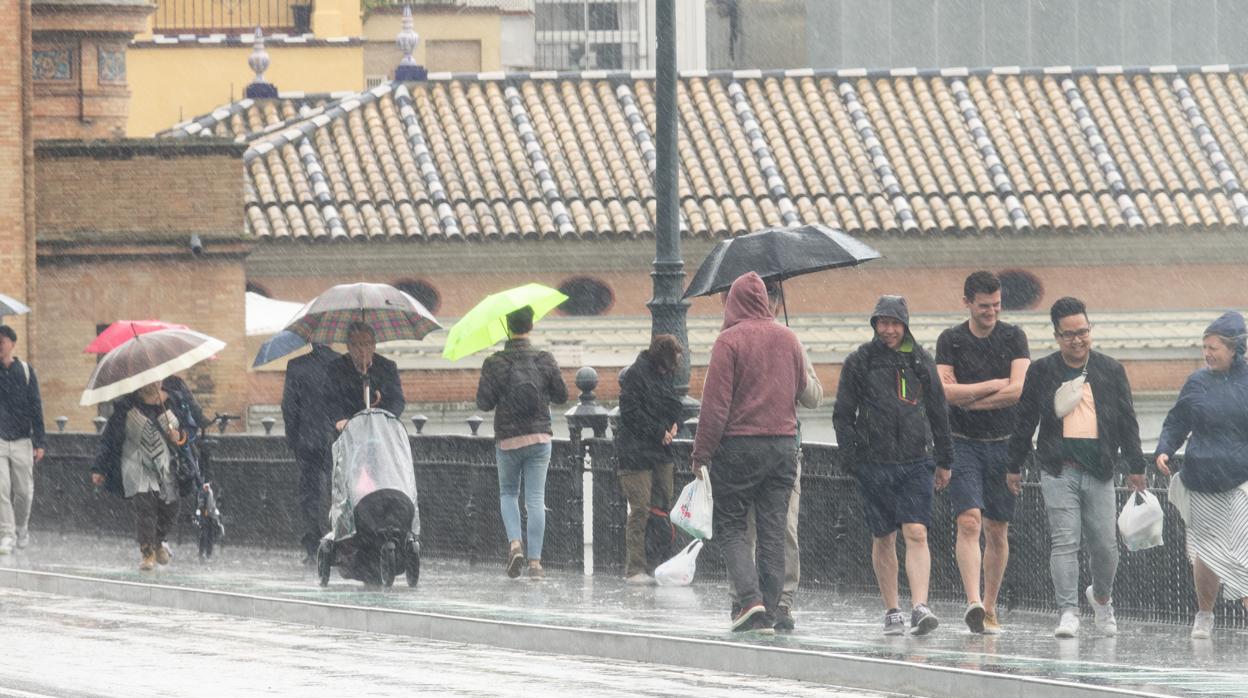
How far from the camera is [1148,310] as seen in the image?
33.9 metres

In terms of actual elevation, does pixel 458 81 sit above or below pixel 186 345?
above

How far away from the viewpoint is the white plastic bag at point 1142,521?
546 inches

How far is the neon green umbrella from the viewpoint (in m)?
18.1

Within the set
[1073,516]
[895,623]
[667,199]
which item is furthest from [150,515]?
[1073,516]

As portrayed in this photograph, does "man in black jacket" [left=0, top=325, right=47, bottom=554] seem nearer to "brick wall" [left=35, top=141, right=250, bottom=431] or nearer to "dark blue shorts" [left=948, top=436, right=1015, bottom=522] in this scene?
"brick wall" [left=35, top=141, right=250, bottom=431]

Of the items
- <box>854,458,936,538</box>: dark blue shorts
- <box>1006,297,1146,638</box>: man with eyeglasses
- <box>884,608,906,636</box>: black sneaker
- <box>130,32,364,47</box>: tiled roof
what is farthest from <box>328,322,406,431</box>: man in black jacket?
<box>130,32,364,47</box>: tiled roof

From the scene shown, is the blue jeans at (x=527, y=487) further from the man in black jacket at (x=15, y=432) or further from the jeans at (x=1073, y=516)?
the jeans at (x=1073, y=516)

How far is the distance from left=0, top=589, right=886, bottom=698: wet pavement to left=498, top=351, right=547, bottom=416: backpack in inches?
109

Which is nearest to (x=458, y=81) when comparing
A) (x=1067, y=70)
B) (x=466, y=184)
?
(x=466, y=184)

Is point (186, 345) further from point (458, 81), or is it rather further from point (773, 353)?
point (458, 81)

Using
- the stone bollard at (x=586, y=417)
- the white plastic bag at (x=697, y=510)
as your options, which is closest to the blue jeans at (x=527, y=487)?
the stone bollard at (x=586, y=417)

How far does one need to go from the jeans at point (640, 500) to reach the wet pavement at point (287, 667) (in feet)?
10.3

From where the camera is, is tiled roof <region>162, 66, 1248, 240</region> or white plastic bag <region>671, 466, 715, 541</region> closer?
white plastic bag <region>671, 466, 715, 541</region>

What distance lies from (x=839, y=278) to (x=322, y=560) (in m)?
17.3
